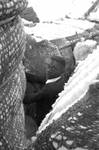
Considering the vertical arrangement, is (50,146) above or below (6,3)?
below

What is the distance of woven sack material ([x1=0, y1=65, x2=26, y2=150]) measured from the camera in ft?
4.63

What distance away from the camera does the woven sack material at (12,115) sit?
1411 mm

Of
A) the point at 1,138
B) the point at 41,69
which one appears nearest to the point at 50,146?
the point at 1,138

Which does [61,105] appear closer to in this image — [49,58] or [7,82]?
[7,82]

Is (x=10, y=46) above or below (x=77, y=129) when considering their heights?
above

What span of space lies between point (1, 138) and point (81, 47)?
142 cm

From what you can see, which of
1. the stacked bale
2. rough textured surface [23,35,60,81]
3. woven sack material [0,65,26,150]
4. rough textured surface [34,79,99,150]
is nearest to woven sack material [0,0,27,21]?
the stacked bale

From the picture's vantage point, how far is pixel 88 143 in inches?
44.5

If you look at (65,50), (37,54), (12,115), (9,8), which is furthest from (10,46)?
(65,50)

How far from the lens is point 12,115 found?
1515 millimetres

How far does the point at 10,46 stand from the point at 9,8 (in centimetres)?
14

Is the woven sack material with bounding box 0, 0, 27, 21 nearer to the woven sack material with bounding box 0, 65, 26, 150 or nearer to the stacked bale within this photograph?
the stacked bale

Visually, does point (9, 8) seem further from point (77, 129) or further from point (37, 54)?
point (37, 54)

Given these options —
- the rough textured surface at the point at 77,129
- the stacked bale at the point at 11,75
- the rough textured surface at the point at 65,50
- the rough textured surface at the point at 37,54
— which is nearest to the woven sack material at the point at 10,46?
the stacked bale at the point at 11,75
